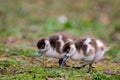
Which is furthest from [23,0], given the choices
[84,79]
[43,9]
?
[84,79]

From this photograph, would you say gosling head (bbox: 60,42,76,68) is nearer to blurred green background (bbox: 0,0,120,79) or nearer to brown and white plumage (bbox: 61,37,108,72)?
brown and white plumage (bbox: 61,37,108,72)

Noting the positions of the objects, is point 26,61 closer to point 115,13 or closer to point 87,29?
point 87,29

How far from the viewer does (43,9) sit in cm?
1884

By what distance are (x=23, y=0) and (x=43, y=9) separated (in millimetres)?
1017

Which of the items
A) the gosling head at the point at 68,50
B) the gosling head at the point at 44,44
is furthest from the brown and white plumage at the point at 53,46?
the gosling head at the point at 68,50

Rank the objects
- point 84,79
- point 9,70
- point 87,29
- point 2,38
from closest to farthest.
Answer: point 84,79, point 9,70, point 2,38, point 87,29

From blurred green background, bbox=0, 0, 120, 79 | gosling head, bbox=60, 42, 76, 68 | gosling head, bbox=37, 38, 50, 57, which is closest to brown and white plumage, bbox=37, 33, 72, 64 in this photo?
gosling head, bbox=37, 38, 50, 57

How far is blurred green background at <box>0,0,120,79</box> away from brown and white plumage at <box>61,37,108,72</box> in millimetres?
3201

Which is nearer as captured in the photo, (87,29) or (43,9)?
(87,29)

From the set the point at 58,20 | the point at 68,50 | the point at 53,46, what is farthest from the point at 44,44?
the point at 58,20

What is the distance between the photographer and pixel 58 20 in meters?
17.0

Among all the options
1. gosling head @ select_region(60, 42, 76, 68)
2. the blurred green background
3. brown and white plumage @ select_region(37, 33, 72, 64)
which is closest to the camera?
gosling head @ select_region(60, 42, 76, 68)

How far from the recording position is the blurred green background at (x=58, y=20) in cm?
1343

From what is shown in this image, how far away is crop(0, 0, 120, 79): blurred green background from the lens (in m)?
13.4
